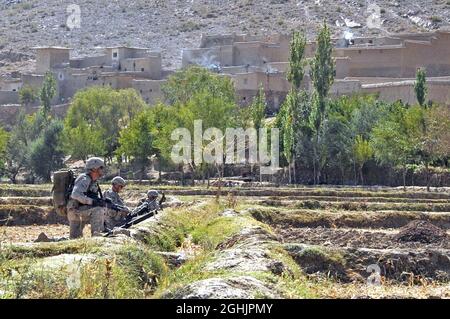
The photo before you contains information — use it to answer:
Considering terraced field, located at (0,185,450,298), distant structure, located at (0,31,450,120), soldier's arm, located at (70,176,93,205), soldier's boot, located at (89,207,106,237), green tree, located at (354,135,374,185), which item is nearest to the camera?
terraced field, located at (0,185,450,298)

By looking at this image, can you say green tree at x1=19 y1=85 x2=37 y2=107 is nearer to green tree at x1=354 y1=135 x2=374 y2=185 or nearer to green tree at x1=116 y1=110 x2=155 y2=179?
green tree at x1=116 y1=110 x2=155 y2=179

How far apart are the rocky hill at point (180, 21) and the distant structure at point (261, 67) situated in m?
15.0

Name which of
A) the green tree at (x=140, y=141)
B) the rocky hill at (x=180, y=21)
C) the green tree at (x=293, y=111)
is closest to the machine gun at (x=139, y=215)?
the green tree at (x=293, y=111)

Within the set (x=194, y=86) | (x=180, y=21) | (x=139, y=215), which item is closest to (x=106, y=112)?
(x=194, y=86)

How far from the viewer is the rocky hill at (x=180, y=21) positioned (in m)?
100

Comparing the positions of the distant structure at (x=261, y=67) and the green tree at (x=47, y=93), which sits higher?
the distant structure at (x=261, y=67)

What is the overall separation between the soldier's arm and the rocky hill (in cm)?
7762

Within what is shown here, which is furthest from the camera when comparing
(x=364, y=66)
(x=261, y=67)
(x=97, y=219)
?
(x=261, y=67)

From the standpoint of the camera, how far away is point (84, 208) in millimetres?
13852

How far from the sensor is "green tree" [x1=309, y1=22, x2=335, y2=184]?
49906 millimetres

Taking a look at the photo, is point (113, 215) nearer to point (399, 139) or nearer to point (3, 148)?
point (399, 139)

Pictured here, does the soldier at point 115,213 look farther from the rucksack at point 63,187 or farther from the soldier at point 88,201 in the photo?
the rucksack at point 63,187

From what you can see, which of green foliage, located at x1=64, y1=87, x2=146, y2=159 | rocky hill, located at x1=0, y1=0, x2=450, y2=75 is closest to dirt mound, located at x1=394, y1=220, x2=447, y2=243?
green foliage, located at x1=64, y1=87, x2=146, y2=159

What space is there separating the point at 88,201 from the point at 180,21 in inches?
3864
